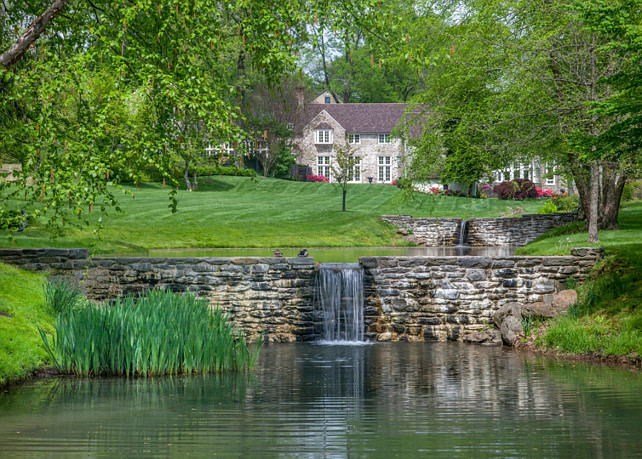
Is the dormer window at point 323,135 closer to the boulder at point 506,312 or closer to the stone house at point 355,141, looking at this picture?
the stone house at point 355,141

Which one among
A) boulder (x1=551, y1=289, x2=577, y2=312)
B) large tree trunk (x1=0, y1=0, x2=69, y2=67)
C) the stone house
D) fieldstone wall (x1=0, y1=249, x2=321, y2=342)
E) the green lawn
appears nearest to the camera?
large tree trunk (x1=0, y1=0, x2=69, y2=67)

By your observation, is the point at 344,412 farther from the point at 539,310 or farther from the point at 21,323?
the point at 539,310

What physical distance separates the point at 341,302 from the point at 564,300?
15.6 feet

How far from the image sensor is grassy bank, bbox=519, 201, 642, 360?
12.4 m

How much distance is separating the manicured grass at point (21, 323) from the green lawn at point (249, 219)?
424 inches

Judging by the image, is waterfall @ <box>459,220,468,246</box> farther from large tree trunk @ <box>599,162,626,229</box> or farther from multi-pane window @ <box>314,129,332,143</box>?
multi-pane window @ <box>314,129,332,143</box>

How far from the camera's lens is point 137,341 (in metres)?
9.95

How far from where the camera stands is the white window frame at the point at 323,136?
225ft

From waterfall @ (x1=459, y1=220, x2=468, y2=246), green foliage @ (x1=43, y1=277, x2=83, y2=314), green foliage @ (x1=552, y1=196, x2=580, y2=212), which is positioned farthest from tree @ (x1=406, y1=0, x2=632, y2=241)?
green foliage @ (x1=552, y1=196, x2=580, y2=212)

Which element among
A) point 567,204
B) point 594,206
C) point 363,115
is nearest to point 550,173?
point 594,206

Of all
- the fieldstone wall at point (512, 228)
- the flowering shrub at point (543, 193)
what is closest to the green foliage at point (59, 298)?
the fieldstone wall at point (512, 228)

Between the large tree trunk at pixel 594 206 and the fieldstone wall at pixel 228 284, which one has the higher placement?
the large tree trunk at pixel 594 206

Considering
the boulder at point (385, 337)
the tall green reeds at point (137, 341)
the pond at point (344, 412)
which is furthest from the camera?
→ the boulder at point (385, 337)

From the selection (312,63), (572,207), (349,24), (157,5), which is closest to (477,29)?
(349,24)
